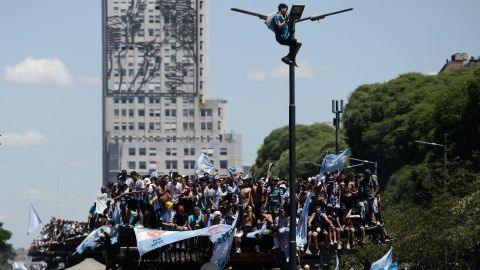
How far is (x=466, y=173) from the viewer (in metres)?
71.9

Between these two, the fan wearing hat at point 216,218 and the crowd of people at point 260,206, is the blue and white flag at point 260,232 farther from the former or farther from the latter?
the fan wearing hat at point 216,218

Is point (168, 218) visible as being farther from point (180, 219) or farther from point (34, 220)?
point (34, 220)

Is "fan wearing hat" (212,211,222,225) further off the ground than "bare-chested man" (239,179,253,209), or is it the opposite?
"bare-chested man" (239,179,253,209)

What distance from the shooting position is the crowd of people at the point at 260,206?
41.2 meters

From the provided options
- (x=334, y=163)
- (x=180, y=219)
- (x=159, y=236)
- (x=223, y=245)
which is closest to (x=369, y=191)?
(x=334, y=163)

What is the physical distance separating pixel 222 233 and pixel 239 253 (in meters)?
2.49

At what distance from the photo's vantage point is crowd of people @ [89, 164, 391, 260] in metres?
41.2

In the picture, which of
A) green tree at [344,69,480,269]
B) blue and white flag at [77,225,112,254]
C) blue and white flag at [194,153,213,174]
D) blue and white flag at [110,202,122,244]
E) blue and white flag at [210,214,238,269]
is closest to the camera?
blue and white flag at [210,214,238,269]

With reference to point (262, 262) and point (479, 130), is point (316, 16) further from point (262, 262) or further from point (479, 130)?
point (479, 130)

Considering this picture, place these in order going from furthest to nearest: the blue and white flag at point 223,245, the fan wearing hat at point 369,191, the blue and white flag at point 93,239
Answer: the blue and white flag at point 93,239 → the fan wearing hat at point 369,191 → the blue and white flag at point 223,245

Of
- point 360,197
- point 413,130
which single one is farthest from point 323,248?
point 413,130

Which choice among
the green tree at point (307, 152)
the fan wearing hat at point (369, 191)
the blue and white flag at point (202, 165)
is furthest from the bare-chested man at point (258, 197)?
the green tree at point (307, 152)

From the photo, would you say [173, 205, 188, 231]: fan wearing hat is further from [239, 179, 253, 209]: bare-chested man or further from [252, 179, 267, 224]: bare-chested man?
[239, 179, 253, 209]: bare-chested man

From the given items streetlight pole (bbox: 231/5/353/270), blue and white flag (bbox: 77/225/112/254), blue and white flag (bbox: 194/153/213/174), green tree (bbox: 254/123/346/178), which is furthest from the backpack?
green tree (bbox: 254/123/346/178)
